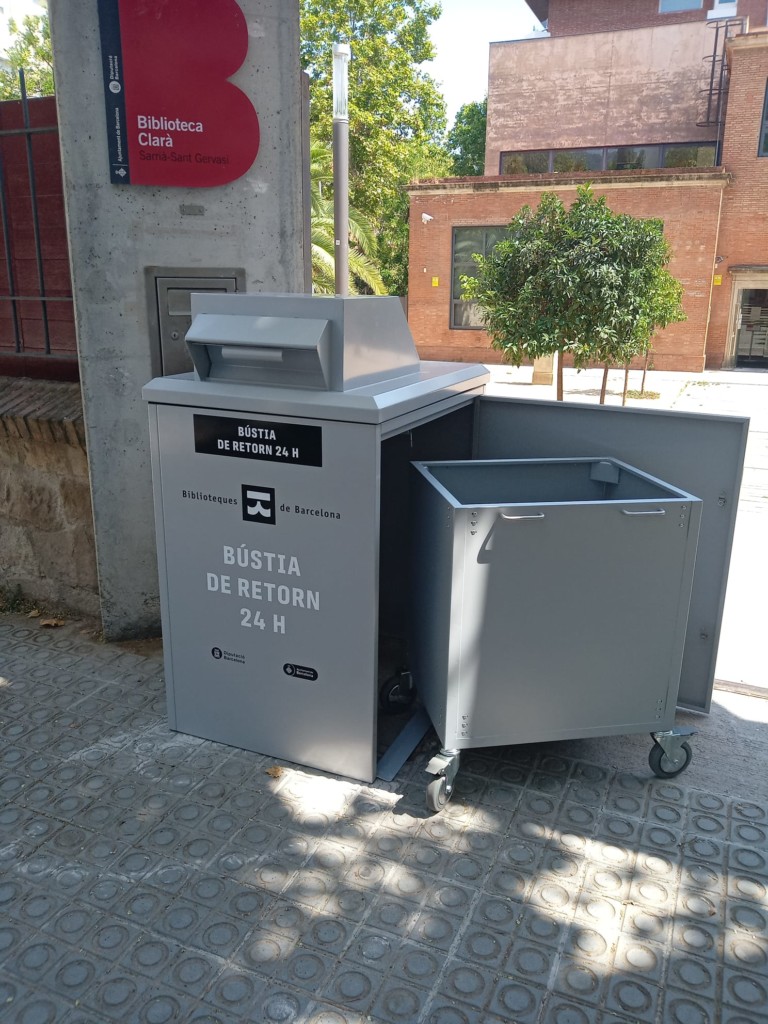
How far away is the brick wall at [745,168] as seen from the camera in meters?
20.2

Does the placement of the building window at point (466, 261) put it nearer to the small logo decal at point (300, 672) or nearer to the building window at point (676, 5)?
the building window at point (676, 5)

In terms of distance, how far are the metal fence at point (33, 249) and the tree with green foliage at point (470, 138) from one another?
41.9 meters

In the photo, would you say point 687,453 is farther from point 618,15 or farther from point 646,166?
point 618,15

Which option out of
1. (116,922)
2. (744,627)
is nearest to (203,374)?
(116,922)

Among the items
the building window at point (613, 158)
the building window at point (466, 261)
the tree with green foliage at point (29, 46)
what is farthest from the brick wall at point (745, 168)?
the tree with green foliage at point (29, 46)

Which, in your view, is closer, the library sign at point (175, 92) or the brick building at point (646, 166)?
the library sign at point (175, 92)

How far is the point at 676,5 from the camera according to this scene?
29.5 m

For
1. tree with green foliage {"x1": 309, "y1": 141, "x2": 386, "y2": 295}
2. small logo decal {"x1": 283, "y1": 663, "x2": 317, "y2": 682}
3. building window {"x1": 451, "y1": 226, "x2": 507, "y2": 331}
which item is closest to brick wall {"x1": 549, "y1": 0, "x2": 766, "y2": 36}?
building window {"x1": 451, "y1": 226, "x2": 507, "y2": 331}

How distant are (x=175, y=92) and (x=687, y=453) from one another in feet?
8.95

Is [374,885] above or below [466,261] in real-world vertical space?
below

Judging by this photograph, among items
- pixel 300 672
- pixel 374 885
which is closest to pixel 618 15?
pixel 300 672

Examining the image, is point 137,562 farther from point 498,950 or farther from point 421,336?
point 421,336

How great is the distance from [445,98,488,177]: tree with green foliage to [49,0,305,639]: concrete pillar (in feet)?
138

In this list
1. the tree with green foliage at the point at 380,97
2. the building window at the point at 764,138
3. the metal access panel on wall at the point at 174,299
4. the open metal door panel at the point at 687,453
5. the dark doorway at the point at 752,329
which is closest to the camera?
the open metal door panel at the point at 687,453
